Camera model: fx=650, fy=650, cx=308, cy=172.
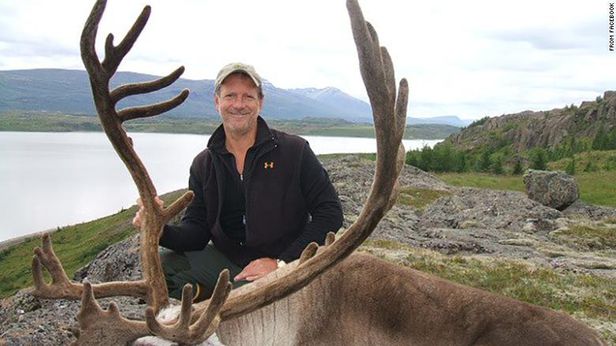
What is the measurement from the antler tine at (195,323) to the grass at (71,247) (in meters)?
29.3

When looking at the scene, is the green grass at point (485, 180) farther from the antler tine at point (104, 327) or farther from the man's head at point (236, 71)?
the antler tine at point (104, 327)

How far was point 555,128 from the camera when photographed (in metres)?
88.4

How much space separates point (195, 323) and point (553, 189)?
2789 centimetres

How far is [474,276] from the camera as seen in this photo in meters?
11.9

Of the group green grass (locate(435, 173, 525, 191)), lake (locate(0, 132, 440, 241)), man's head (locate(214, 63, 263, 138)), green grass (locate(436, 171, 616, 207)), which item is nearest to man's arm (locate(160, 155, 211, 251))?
man's head (locate(214, 63, 263, 138))

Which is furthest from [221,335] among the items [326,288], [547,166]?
[547,166]

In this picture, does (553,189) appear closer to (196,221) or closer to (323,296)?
(196,221)

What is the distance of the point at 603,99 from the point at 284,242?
89525 mm

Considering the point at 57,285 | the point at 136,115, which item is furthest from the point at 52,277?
the point at 136,115

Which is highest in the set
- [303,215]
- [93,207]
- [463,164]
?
[303,215]

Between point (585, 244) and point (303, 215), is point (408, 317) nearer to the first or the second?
point (303, 215)

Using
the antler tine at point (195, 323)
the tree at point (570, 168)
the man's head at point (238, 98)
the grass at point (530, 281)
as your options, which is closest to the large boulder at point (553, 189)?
the grass at point (530, 281)

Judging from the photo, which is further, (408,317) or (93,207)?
(93,207)

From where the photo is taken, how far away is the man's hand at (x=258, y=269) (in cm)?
611
